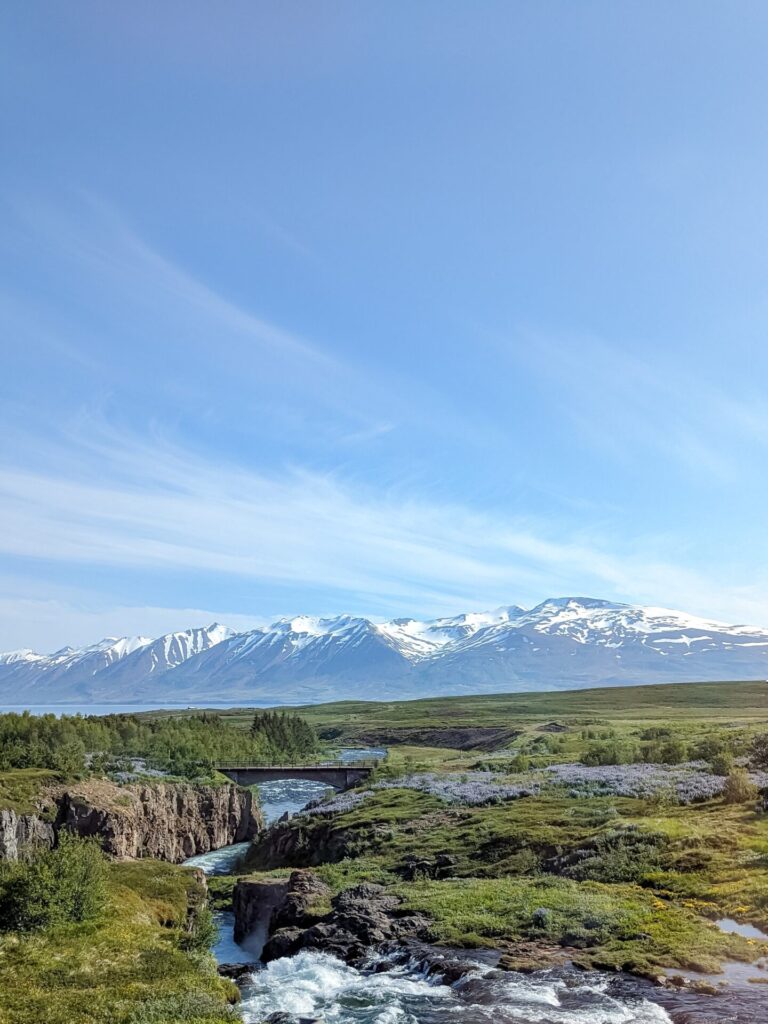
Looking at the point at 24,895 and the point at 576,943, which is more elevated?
the point at 24,895

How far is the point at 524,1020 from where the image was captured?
108 feet

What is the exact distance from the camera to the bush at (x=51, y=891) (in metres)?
44.5

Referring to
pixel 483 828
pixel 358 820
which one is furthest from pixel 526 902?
pixel 358 820

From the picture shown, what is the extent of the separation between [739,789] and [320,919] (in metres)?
37.8

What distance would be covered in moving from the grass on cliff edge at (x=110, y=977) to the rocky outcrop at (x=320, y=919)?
22.5 ft

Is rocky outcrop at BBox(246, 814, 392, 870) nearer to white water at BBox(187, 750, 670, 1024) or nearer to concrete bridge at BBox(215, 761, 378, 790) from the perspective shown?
white water at BBox(187, 750, 670, 1024)

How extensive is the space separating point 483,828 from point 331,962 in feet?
99.0

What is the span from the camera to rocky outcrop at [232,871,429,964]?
47156 millimetres

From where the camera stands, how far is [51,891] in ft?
150

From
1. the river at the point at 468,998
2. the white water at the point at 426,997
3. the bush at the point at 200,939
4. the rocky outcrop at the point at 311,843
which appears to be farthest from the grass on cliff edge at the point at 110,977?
the rocky outcrop at the point at 311,843

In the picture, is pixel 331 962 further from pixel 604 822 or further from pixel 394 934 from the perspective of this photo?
pixel 604 822

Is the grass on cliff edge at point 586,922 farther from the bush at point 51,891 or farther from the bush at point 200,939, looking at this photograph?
the bush at point 51,891

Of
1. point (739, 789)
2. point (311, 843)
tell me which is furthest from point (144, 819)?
point (739, 789)

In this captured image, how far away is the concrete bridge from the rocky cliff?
10.9 m
